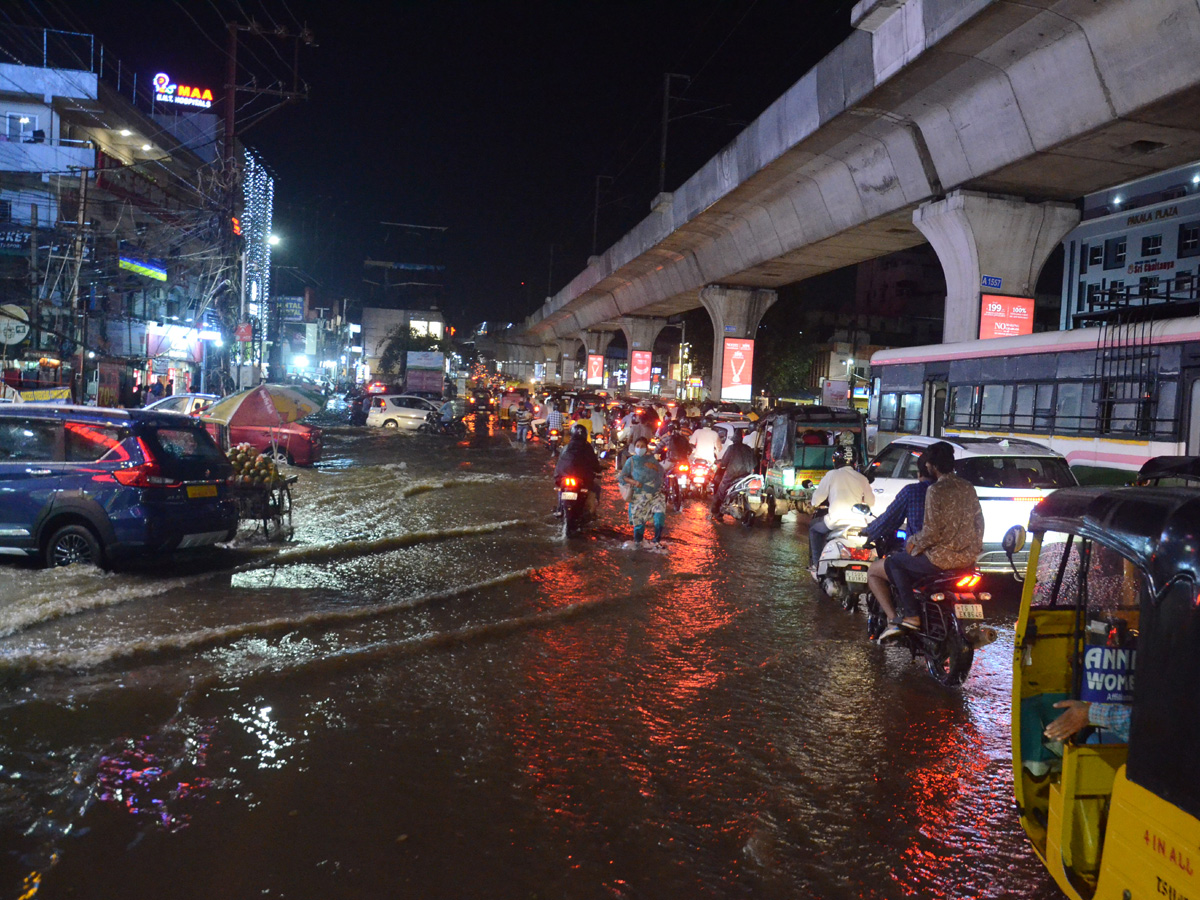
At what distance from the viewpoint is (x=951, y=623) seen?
6500mm

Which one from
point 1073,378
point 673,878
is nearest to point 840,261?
point 1073,378

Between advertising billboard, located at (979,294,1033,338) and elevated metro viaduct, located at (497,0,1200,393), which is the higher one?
elevated metro viaduct, located at (497,0,1200,393)

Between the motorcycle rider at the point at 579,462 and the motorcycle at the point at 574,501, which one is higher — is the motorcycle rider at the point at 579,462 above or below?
above

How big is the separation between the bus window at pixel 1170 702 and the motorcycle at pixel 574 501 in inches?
414

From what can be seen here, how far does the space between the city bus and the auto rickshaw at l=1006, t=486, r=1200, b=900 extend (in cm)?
1052

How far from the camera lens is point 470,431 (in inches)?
1618

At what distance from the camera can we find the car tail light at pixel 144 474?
8891 mm

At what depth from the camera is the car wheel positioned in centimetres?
893

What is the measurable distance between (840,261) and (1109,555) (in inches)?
1076

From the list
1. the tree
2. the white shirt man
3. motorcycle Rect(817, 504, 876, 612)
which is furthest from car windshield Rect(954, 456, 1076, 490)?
the tree

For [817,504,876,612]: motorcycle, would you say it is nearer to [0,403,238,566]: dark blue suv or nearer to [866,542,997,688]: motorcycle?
[866,542,997,688]: motorcycle

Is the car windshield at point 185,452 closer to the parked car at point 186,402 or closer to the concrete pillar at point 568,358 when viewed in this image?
the parked car at point 186,402

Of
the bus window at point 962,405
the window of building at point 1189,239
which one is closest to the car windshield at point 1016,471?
the bus window at point 962,405

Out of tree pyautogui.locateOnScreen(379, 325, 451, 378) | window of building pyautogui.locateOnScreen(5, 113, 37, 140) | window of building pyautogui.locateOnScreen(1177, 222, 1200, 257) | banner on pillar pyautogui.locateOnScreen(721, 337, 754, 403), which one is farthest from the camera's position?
tree pyautogui.locateOnScreen(379, 325, 451, 378)
